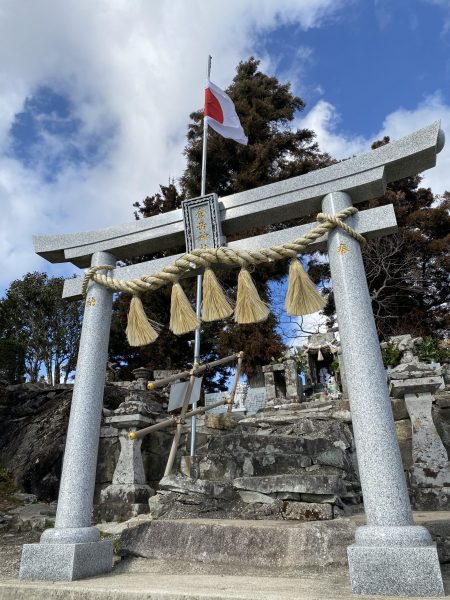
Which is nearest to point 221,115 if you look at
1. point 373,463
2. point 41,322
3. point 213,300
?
point 213,300

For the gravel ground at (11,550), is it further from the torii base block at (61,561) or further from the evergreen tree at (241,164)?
the evergreen tree at (241,164)

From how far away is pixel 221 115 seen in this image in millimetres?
7949

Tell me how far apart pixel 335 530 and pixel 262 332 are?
387 inches

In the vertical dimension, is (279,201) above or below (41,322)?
below

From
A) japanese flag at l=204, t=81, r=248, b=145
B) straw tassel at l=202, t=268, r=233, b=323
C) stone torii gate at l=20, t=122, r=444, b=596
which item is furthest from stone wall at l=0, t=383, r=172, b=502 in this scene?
japanese flag at l=204, t=81, r=248, b=145

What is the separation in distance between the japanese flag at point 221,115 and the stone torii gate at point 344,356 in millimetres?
5008

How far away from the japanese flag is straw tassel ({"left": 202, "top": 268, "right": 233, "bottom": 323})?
17.9 ft

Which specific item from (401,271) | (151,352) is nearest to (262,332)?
(151,352)

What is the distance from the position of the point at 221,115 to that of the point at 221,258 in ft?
19.4

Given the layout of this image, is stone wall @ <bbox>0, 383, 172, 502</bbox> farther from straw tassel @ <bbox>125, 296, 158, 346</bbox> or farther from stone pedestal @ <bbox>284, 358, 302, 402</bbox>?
stone pedestal @ <bbox>284, 358, 302, 402</bbox>

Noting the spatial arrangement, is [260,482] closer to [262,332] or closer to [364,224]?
[364,224]

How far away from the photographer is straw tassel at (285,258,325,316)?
113 inches

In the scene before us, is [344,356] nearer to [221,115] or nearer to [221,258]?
[221,258]

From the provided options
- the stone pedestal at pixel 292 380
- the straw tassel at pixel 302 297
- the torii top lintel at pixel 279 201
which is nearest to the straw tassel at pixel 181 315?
the torii top lintel at pixel 279 201
